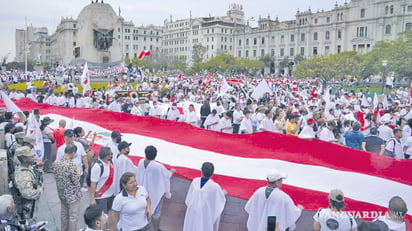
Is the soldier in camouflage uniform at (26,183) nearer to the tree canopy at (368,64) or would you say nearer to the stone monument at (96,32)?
the stone monument at (96,32)

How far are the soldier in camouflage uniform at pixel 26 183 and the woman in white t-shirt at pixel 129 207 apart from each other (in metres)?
1.47

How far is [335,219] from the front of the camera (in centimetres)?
450

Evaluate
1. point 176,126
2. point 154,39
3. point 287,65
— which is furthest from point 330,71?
point 154,39

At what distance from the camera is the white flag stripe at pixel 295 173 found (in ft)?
18.9

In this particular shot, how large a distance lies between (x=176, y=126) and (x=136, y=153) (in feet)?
6.57

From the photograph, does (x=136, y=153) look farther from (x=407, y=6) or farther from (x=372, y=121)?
(x=407, y=6)

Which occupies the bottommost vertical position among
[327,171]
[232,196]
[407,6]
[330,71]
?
[232,196]

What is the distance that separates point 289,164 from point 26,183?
170 inches

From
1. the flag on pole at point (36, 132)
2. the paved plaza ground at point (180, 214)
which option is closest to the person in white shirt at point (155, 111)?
the flag on pole at point (36, 132)

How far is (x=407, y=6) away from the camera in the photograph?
71562 mm

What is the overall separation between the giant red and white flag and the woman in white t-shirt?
5.72ft

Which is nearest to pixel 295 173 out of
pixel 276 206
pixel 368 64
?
pixel 276 206

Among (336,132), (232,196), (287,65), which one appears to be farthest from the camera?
(287,65)

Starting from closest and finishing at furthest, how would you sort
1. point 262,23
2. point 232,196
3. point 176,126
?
point 232,196, point 176,126, point 262,23
